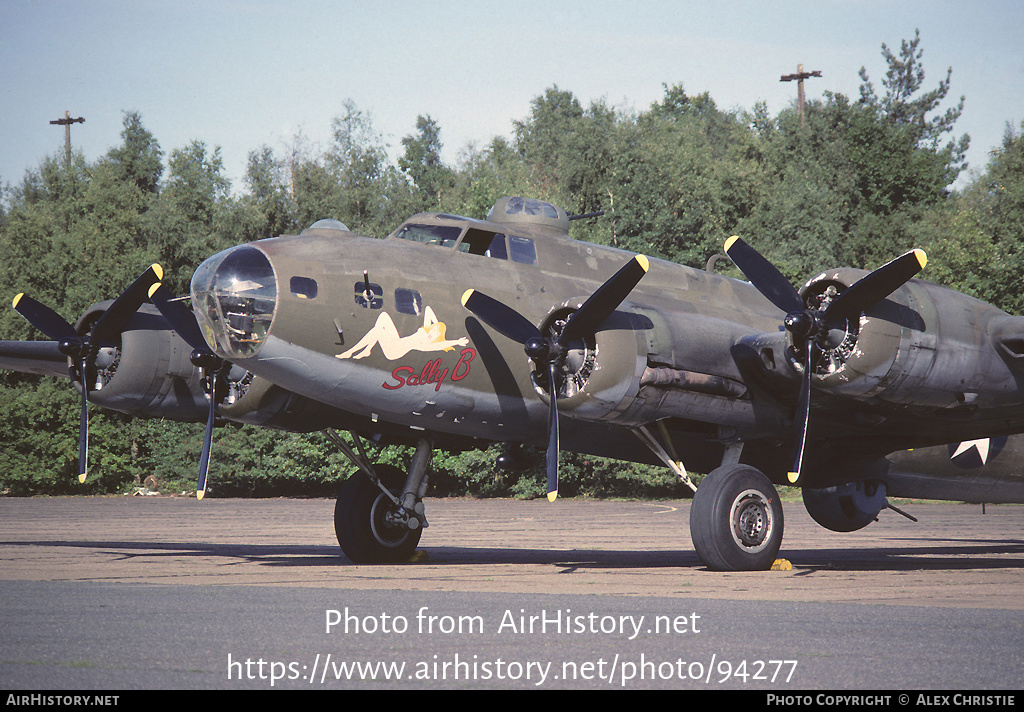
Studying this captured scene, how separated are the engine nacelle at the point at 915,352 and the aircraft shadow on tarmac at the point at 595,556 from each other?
9.87 feet

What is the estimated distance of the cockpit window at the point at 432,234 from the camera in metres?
14.8

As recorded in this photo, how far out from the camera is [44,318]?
16906 mm

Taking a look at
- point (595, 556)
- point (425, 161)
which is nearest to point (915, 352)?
point (595, 556)

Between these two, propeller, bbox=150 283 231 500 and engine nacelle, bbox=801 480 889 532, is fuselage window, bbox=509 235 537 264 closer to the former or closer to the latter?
propeller, bbox=150 283 231 500

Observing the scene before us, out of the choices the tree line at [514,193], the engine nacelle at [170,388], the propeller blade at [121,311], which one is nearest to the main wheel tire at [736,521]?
the engine nacelle at [170,388]

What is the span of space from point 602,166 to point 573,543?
38.4 meters

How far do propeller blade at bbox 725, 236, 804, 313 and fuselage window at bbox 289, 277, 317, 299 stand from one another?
17.4ft

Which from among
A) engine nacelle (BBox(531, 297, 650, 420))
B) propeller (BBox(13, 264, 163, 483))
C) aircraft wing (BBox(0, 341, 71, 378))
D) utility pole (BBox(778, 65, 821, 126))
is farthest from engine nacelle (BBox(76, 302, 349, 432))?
utility pole (BBox(778, 65, 821, 126))

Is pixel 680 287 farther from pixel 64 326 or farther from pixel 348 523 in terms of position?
pixel 64 326

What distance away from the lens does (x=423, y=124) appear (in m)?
92.9

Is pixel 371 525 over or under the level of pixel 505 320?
under

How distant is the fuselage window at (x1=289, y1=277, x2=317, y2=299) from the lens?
42.0 ft

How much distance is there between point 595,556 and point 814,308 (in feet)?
20.6

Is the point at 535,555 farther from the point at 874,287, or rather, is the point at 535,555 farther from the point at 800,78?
the point at 800,78
